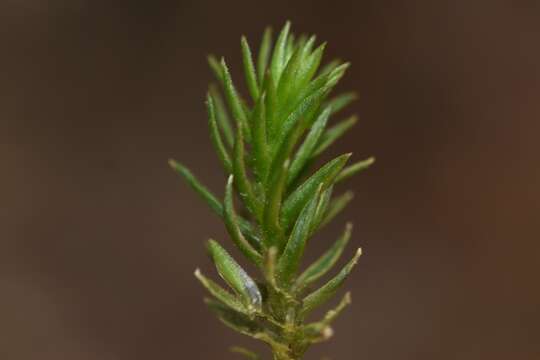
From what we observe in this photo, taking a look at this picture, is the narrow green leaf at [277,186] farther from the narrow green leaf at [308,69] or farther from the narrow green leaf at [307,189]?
the narrow green leaf at [308,69]

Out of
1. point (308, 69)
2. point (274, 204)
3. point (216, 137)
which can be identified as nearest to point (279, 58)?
point (308, 69)

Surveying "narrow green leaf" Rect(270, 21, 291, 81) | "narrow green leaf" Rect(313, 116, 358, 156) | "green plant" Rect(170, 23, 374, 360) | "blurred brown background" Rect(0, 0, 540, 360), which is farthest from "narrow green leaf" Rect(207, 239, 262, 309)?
"blurred brown background" Rect(0, 0, 540, 360)

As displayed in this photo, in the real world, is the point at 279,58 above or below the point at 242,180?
above

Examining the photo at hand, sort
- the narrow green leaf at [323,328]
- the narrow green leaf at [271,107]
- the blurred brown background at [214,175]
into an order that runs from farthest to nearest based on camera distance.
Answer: the blurred brown background at [214,175] → the narrow green leaf at [271,107] → the narrow green leaf at [323,328]

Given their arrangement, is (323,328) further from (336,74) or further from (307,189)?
(336,74)

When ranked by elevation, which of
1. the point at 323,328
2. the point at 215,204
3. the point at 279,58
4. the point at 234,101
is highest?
the point at 279,58

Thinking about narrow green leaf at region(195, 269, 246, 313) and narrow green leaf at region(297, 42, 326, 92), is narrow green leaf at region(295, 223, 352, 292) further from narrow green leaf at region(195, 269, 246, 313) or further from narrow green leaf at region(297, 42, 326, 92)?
narrow green leaf at region(297, 42, 326, 92)

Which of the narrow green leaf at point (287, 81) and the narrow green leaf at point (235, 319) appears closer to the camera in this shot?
the narrow green leaf at point (235, 319)

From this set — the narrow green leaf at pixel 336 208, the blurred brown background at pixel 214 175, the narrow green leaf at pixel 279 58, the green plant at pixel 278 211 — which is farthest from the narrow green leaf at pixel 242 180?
the blurred brown background at pixel 214 175

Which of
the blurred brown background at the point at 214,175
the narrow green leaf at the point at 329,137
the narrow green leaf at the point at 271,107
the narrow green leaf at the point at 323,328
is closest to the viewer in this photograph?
the narrow green leaf at the point at 323,328
